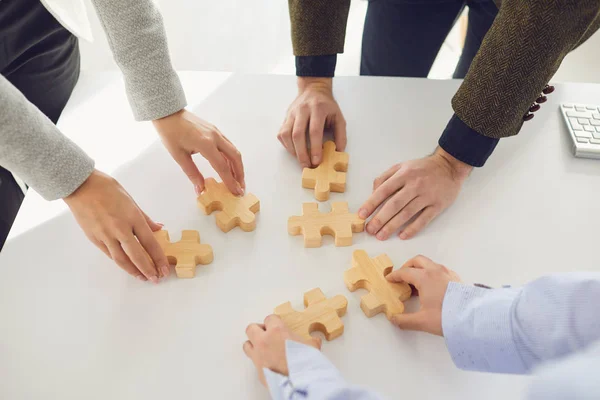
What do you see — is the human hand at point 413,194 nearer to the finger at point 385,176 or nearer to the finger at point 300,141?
the finger at point 385,176

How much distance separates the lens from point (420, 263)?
32.8 inches

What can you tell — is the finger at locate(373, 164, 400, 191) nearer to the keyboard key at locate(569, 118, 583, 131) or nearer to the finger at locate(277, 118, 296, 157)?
the finger at locate(277, 118, 296, 157)

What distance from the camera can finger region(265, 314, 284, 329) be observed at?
75 centimetres

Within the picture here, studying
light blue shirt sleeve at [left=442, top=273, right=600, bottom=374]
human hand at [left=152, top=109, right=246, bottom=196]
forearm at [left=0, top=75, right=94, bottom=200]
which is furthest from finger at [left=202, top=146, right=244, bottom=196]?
light blue shirt sleeve at [left=442, top=273, right=600, bottom=374]

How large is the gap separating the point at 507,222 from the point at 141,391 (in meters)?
0.72

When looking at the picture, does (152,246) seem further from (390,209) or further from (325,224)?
(390,209)

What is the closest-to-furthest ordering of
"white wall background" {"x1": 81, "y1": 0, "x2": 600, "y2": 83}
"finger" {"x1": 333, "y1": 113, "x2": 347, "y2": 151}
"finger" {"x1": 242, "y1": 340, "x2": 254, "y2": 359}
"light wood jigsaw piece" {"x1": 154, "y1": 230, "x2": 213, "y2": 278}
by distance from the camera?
"finger" {"x1": 242, "y1": 340, "x2": 254, "y2": 359}, "light wood jigsaw piece" {"x1": 154, "y1": 230, "x2": 213, "y2": 278}, "finger" {"x1": 333, "y1": 113, "x2": 347, "y2": 151}, "white wall background" {"x1": 81, "y1": 0, "x2": 600, "y2": 83}

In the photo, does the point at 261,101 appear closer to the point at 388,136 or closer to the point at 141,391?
the point at 388,136

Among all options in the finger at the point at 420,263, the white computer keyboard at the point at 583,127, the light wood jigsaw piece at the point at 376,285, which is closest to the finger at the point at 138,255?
the light wood jigsaw piece at the point at 376,285

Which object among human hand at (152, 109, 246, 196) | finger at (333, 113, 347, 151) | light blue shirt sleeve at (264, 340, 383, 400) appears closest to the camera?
light blue shirt sleeve at (264, 340, 383, 400)

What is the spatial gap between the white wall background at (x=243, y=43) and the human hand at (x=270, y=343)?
160 cm

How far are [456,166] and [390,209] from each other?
0.59ft

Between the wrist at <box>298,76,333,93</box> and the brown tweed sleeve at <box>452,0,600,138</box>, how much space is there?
332mm

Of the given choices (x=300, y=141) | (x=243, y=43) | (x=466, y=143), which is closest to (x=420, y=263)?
(x=466, y=143)
